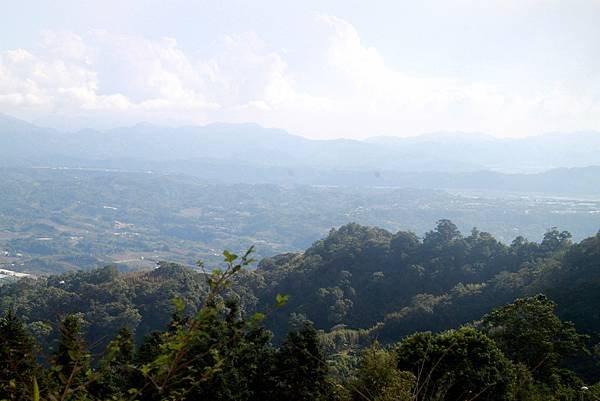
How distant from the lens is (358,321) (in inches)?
1613

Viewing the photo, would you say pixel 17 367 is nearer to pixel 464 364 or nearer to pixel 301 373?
pixel 301 373

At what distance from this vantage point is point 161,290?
40500 millimetres

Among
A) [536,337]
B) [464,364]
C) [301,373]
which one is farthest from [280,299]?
[536,337]

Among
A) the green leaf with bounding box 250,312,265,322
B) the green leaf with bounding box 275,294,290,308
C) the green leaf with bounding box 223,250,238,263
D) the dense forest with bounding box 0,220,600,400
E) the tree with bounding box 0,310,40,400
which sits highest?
the green leaf with bounding box 223,250,238,263

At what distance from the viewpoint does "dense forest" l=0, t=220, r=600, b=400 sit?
693cm

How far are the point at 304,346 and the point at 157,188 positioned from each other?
168 m

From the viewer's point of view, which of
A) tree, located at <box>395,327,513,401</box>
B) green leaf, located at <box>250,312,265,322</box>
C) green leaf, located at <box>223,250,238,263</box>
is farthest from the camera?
tree, located at <box>395,327,513,401</box>

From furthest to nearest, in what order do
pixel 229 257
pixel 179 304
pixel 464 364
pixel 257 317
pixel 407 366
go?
pixel 407 366
pixel 464 364
pixel 257 317
pixel 229 257
pixel 179 304

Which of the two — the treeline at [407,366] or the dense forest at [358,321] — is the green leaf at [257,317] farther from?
the treeline at [407,366]

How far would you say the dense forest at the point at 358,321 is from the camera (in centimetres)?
693

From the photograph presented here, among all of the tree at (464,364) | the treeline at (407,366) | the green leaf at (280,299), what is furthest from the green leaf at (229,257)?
the tree at (464,364)

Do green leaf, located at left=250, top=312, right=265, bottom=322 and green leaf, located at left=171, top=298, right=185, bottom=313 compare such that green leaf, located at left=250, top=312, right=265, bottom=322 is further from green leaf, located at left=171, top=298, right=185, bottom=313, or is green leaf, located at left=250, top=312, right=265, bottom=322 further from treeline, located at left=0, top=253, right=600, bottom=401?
treeline, located at left=0, top=253, right=600, bottom=401

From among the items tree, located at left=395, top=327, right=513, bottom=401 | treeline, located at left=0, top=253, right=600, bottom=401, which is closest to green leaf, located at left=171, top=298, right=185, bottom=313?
treeline, located at left=0, top=253, right=600, bottom=401

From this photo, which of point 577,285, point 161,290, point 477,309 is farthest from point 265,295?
point 577,285
